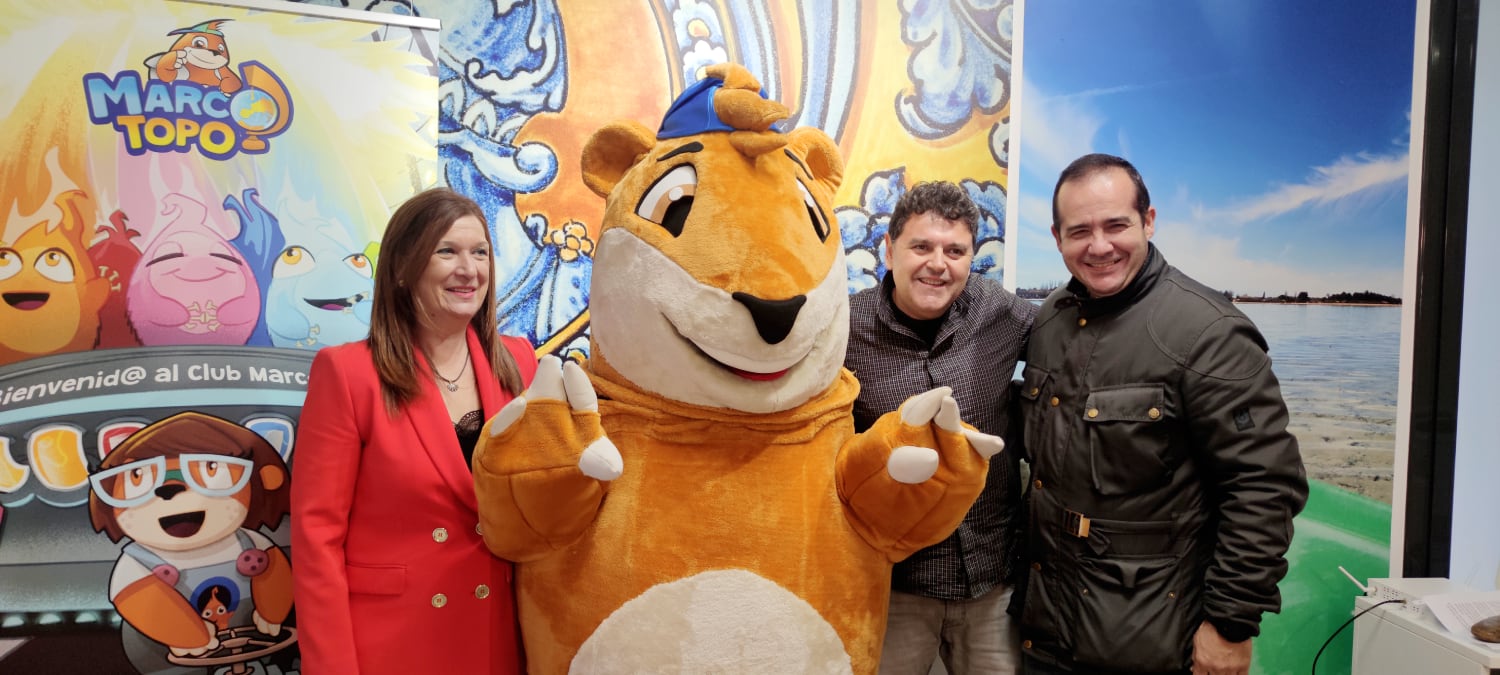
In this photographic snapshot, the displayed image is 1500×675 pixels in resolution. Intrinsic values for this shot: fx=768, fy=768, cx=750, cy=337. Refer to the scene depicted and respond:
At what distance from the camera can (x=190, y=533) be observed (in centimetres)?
184

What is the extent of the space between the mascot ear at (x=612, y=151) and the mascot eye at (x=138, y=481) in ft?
4.29

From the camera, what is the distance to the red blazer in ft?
4.87

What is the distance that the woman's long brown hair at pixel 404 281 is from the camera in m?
1.54

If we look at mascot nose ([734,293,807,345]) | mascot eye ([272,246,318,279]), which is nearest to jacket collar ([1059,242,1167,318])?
mascot nose ([734,293,807,345])

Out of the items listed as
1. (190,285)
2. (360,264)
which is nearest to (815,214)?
(360,264)

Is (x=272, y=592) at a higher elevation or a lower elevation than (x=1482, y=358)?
lower

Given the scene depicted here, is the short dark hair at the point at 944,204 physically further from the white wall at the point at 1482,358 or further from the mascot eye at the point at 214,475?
the white wall at the point at 1482,358

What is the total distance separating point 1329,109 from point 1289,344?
775mm

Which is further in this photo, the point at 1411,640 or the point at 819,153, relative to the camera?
the point at 1411,640

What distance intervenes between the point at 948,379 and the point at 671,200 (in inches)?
32.4

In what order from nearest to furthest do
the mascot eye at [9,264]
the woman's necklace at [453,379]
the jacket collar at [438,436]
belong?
the jacket collar at [438,436]
the woman's necklace at [453,379]
the mascot eye at [9,264]

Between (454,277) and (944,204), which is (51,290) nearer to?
(454,277)

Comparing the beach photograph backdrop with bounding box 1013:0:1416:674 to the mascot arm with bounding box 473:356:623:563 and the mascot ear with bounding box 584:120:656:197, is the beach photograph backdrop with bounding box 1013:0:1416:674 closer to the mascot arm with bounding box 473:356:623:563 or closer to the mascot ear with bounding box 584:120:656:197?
the mascot ear with bounding box 584:120:656:197

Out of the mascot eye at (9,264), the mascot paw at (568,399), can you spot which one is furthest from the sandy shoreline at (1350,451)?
the mascot eye at (9,264)
